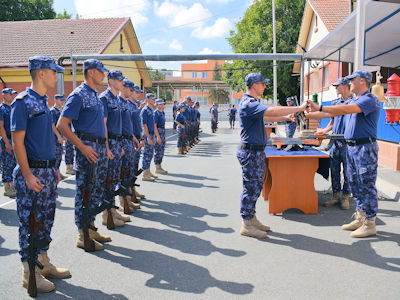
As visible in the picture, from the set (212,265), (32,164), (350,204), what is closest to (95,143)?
(32,164)

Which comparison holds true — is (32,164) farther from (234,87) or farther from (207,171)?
(234,87)

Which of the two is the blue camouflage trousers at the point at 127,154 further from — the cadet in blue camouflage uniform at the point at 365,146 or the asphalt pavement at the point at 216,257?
the cadet in blue camouflage uniform at the point at 365,146

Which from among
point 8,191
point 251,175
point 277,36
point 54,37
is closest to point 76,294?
point 251,175

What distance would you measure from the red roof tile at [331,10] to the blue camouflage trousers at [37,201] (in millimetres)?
19187

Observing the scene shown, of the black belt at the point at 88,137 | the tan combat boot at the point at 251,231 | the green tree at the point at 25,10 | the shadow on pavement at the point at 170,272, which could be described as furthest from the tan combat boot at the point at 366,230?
the green tree at the point at 25,10

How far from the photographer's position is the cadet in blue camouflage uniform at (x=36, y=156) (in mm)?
3191

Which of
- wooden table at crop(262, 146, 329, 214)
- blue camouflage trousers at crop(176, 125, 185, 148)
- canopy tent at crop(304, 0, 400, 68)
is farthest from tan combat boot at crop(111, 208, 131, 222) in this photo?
blue camouflage trousers at crop(176, 125, 185, 148)

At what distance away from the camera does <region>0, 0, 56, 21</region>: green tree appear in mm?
34281

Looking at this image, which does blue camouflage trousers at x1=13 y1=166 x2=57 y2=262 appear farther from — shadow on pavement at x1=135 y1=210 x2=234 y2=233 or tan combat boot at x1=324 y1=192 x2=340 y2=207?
tan combat boot at x1=324 y1=192 x2=340 y2=207

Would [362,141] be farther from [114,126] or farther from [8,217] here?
[8,217]

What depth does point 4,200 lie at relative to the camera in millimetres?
6891

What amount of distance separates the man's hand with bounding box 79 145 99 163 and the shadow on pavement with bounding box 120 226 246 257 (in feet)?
4.29

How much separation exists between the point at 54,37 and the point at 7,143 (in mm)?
19670

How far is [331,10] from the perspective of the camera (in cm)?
2120
